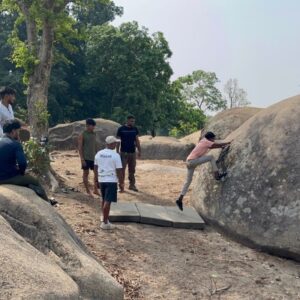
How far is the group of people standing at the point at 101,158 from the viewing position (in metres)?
6.34

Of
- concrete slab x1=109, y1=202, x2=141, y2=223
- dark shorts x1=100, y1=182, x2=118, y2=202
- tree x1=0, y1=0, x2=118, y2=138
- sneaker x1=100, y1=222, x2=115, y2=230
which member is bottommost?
sneaker x1=100, y1=222, x2=115, y2=230

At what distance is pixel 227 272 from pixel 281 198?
1524mm

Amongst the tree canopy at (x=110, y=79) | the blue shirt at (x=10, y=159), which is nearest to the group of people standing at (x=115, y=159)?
the blue shirt at (x=10, y=159)

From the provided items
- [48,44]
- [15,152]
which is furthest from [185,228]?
[48,44]

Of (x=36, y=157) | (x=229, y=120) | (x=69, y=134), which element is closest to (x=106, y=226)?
(x=36, y=157)

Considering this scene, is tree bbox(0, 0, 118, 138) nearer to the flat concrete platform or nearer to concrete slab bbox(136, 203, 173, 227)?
the flat concrete platform

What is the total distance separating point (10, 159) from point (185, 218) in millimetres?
3863

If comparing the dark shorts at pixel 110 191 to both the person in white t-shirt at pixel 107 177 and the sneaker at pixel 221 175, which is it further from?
the sneaker at pixel 221 175

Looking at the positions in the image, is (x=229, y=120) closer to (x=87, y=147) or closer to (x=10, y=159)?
(x=87, y=147)

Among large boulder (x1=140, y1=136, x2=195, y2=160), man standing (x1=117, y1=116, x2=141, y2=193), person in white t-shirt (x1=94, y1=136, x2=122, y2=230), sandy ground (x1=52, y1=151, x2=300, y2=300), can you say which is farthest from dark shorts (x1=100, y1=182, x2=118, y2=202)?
large boulder (x1=140, y1=136, x2=195, y2=160)

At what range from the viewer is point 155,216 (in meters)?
8.96

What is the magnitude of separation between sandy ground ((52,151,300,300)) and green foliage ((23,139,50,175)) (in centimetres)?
141

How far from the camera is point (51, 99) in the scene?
3128 centimetres

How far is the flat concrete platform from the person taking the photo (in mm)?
8820
